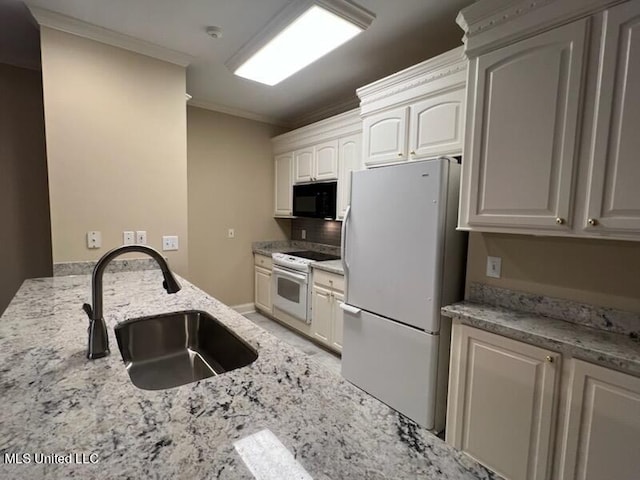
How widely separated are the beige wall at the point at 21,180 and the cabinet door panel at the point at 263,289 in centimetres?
217

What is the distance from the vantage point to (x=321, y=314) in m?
3.08

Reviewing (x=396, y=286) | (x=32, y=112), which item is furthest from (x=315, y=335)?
(x=32, y=112)

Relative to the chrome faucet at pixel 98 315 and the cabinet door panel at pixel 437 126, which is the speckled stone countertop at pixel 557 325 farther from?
the chrome faucet at pixel 98 315

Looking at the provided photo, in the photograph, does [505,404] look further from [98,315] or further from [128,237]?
[128,237]

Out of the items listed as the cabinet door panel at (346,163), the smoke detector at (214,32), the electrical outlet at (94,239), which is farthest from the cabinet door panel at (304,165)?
the electrical outlet at (94,239)

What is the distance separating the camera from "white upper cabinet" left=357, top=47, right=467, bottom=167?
2010 mm

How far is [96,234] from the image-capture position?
2258 mm

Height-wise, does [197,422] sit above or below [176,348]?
above

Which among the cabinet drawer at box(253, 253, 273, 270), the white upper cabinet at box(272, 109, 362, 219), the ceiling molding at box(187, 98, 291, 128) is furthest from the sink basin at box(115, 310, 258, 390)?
the ceiling molding at box(187, 98, 291, 128)

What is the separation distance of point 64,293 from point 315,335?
2.14 metres

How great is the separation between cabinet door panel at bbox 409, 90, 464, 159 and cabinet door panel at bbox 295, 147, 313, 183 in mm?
1532

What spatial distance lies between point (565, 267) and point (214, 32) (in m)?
2.60

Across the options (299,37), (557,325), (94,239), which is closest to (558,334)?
(557,325)

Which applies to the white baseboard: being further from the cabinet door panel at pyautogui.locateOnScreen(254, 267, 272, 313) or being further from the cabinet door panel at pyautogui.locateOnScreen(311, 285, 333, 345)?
the cabinet door panel at pyautogui.locateOnScreen(311, 285, 333, 345)
